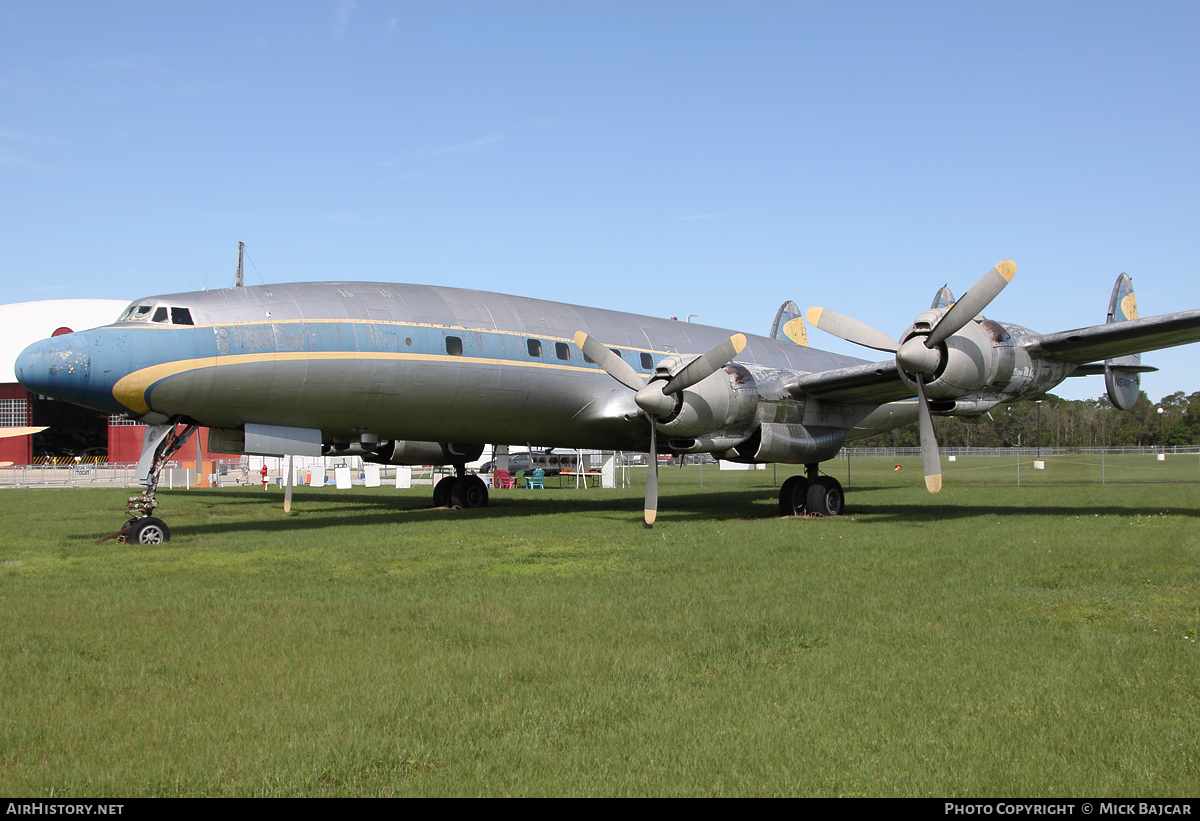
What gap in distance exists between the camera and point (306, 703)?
16.0ft

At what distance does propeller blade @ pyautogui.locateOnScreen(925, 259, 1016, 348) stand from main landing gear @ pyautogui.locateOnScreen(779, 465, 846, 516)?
475cm

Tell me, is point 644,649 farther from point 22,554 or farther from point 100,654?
point 22,554

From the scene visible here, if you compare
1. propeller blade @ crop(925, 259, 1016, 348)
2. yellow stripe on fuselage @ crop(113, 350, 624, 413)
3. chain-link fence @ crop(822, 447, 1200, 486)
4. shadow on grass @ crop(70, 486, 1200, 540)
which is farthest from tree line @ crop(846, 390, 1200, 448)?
yellow stripe on fuselage @ crop(113, 350, 624, 413)

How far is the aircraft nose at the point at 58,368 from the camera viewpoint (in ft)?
40.6

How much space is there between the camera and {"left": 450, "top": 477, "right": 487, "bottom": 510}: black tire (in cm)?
2162

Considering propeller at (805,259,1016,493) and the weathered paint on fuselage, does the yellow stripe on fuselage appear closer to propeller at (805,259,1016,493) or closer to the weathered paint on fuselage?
the weathered paint on fuselage

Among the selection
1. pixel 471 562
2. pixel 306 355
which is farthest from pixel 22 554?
pixel 471 562

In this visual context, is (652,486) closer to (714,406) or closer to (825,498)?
(714,406)

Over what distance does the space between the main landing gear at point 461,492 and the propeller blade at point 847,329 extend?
9.63 m

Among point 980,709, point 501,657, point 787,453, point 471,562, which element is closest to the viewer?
point 980,709

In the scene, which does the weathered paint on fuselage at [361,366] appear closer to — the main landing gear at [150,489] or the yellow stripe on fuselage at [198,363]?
the yellow stripe on fuselage at [198,363]

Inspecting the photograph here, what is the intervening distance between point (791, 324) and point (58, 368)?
21879mm

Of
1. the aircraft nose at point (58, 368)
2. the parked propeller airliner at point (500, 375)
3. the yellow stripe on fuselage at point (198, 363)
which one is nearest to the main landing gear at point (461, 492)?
the parked propeller airliner at point (500, 375)
